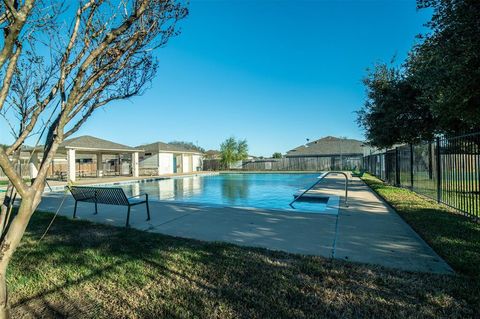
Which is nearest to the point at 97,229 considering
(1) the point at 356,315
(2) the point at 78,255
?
(2) the point at 78,255

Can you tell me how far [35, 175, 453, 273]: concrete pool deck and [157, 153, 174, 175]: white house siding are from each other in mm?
24762

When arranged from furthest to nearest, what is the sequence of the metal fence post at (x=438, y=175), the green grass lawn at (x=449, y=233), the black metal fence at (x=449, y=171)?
the metal fence post at (x=438, y=175)
the black metal fence at (x=449, y=171)
the green grass lawn at (x=449, y=233)

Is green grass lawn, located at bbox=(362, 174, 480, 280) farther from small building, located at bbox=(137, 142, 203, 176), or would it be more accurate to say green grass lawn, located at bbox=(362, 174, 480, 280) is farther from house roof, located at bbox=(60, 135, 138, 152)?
small building, located at bbox=(137, 142, 203, 176)

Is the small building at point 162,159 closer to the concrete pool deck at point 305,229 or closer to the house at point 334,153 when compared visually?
the house at point 334,153

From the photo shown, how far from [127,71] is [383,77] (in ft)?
46.5

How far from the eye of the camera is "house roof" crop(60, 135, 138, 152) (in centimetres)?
2272

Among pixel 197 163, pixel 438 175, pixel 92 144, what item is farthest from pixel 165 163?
pixel 438 175

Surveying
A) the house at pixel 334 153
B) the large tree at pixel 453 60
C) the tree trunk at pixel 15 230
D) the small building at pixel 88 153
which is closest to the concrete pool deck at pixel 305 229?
the large tree at pixel 453 60

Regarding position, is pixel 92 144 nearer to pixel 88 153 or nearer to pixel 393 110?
pixel 88 153

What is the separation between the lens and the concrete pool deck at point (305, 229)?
4203 mm

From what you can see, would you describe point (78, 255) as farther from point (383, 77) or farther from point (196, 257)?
point (383, 77)

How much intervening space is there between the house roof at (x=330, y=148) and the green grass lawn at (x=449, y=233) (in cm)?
3731

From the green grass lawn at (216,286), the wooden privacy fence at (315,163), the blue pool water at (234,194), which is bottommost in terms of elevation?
the blue pool water at (234,194)

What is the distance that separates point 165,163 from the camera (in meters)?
34.3
